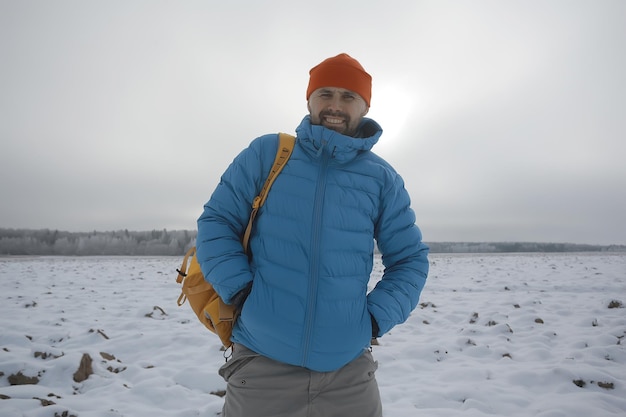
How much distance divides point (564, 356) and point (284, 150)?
528 centimetres

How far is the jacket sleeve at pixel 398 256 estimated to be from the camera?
1.92m

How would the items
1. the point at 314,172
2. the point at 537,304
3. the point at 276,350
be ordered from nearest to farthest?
the point at 276,350, the point at 314,172, the point at 537,304

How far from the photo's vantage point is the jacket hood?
1.90m

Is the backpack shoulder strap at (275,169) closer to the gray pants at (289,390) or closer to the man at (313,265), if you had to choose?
the man at (313,265)

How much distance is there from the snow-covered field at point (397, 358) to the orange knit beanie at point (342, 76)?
1723 mm

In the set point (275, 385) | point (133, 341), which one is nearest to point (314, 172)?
point (275, 385)

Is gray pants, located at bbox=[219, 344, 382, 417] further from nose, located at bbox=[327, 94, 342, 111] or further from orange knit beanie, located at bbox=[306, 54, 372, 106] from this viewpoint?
orange knit beanie, located at bbox=[306, 54, 372, 106]

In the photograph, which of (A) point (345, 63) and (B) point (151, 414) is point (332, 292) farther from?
(B) point (151, 414)

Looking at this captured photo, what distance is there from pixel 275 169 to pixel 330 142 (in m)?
0.33

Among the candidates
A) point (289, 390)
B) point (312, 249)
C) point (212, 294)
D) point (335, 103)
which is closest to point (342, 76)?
point (335, 103)

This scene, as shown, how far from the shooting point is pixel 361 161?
2051 millimetres

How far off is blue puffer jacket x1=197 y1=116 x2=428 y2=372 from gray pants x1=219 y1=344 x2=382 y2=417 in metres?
0.07

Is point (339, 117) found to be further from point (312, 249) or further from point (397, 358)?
point (397, 358)

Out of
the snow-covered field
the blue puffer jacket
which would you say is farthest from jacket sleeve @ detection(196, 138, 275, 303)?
the snow-covered field
